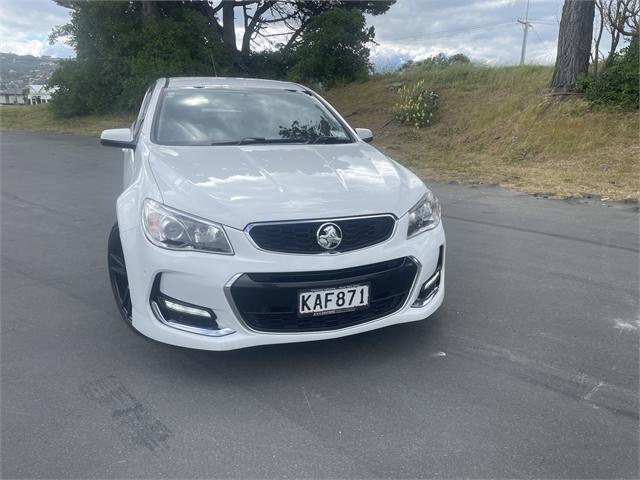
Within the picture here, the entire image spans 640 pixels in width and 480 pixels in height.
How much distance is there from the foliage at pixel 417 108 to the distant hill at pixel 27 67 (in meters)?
16.8

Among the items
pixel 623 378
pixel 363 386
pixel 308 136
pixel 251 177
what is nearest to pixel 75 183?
pixel 308 136

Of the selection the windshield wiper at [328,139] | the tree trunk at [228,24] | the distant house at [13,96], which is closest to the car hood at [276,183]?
the windshield wiper at [328,139]

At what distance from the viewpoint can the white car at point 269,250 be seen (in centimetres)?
295

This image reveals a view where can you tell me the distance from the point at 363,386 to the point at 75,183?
7933 millimetres

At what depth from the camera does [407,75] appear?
60.0 feet

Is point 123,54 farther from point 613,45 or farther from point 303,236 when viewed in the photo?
point 303,236

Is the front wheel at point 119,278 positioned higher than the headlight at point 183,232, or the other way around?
the headlight at point 183,232

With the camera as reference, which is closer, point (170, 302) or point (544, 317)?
point (170, 302)

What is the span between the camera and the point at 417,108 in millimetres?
14586

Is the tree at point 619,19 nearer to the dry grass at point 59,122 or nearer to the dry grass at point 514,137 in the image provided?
the dry grass at point 514,137

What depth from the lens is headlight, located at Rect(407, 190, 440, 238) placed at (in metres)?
3.38

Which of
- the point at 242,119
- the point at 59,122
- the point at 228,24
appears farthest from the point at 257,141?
the point at 228,24

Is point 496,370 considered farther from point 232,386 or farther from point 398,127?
point 398,127

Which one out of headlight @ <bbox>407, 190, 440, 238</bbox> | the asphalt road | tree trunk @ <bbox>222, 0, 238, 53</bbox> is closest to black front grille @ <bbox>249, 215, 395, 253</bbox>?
headlight @ <bbox>407, 190, 440, 238</bbox>
